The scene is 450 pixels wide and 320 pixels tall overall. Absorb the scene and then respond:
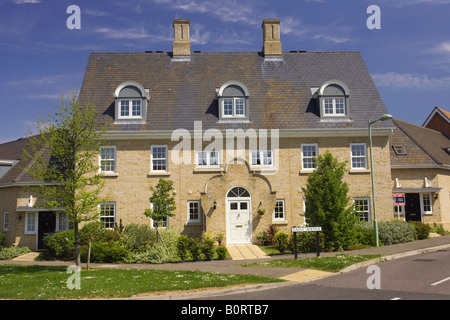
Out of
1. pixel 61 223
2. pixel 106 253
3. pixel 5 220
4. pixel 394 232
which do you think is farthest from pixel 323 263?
pixel 5 220

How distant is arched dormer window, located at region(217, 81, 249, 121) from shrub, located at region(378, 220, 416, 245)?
1044 cm

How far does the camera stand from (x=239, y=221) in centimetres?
2473

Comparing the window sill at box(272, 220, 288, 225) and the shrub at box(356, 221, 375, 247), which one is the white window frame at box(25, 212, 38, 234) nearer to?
the window sill at box(272, 220, 288, 225)

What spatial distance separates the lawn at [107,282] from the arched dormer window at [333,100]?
1586 centimetres

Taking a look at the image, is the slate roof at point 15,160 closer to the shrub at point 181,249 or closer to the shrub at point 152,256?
the shrub at point 152,256

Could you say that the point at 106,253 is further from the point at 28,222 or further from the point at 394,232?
the point at 394,232

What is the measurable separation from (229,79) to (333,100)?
7.28 m

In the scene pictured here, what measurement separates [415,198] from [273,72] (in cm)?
1335

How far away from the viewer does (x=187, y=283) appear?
1275cm

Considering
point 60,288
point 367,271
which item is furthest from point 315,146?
point 60,288

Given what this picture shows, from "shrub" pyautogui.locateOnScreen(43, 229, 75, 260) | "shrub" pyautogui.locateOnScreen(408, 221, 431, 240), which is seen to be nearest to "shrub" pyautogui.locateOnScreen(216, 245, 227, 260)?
"shrub" pyautogui.locateOnScreen(43, 229, 75, 260)

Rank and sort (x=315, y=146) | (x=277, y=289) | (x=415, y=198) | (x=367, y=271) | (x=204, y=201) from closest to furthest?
1. (x=277, y=289)
2. (x=367, y=271)
3. (x=204, y=201)
4. (x=315, y=146)
5. (x=415, y=198)
